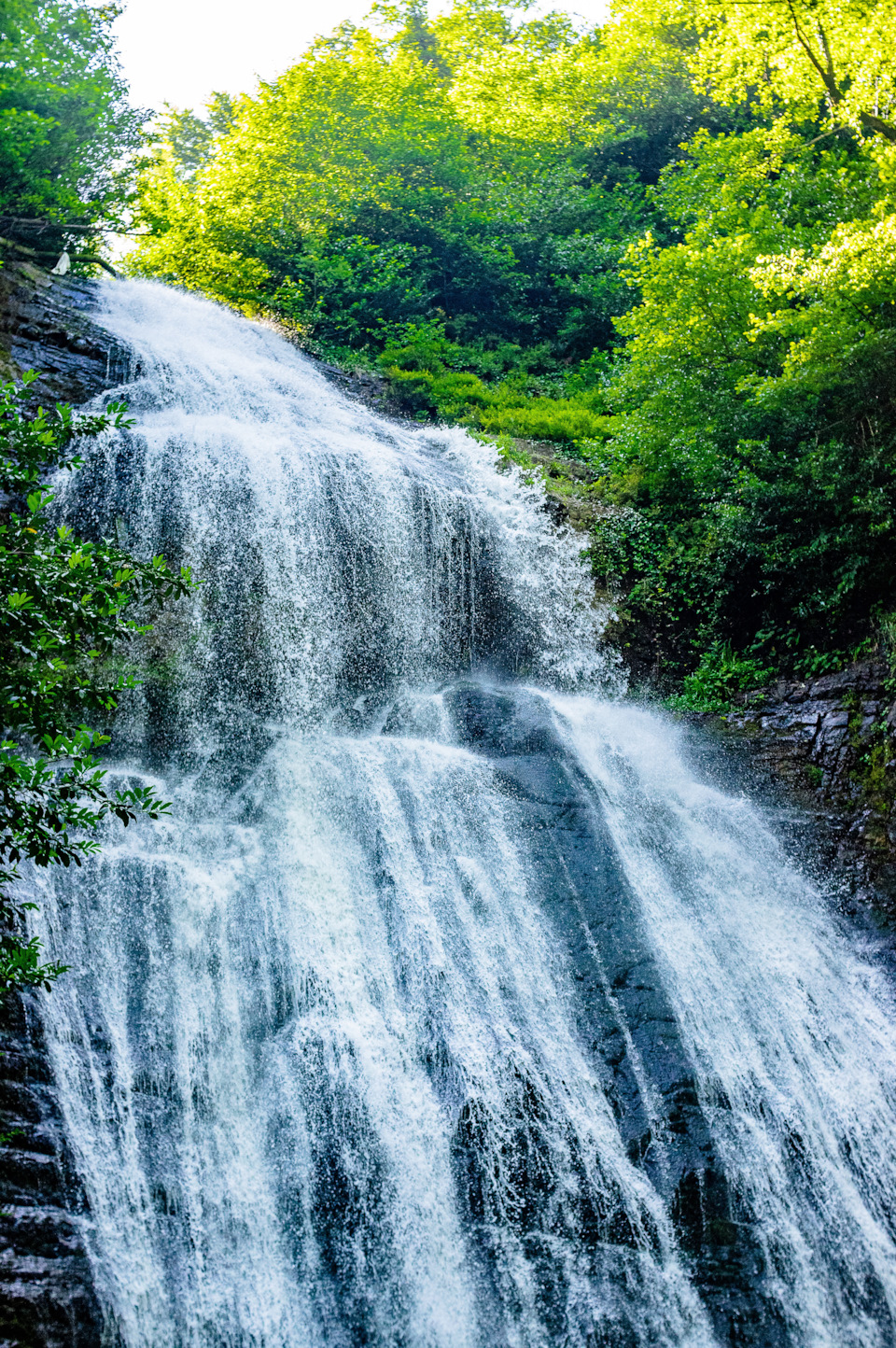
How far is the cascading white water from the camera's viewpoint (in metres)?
6.48

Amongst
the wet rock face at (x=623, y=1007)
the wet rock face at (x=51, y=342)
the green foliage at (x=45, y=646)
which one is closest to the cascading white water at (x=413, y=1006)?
Result: the wet rock face at (x=623, y=1007)

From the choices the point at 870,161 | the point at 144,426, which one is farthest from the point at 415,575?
the point at 870,161

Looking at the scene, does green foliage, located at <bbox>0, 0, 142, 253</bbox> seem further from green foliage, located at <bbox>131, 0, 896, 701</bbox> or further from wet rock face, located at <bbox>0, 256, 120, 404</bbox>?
wet rock face, located at <bbox>0, 256, 120, 404</bbox>

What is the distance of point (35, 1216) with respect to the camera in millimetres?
5863

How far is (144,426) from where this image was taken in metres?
12.6

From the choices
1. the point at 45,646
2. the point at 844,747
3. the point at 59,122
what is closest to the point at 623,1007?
the point at 844,747

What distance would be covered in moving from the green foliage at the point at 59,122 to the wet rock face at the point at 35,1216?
14.2 metres

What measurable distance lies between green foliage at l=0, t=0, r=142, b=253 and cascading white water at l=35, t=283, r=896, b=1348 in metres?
6.61

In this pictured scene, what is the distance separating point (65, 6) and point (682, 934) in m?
18.6

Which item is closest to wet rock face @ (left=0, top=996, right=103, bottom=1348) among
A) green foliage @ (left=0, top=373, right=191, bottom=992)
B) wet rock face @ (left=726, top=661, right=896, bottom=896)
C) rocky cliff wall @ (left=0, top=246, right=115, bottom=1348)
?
rocky cliff wall @ (left=0, top=246, right=115, bottom=1348)

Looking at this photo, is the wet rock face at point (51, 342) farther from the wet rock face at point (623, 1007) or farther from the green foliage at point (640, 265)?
the wet rock face at point (623, 1007)

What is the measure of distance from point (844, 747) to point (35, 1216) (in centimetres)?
962

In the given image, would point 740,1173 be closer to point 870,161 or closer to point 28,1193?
point 28,1193

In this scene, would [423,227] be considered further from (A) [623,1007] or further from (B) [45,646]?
(B) [45,646]
